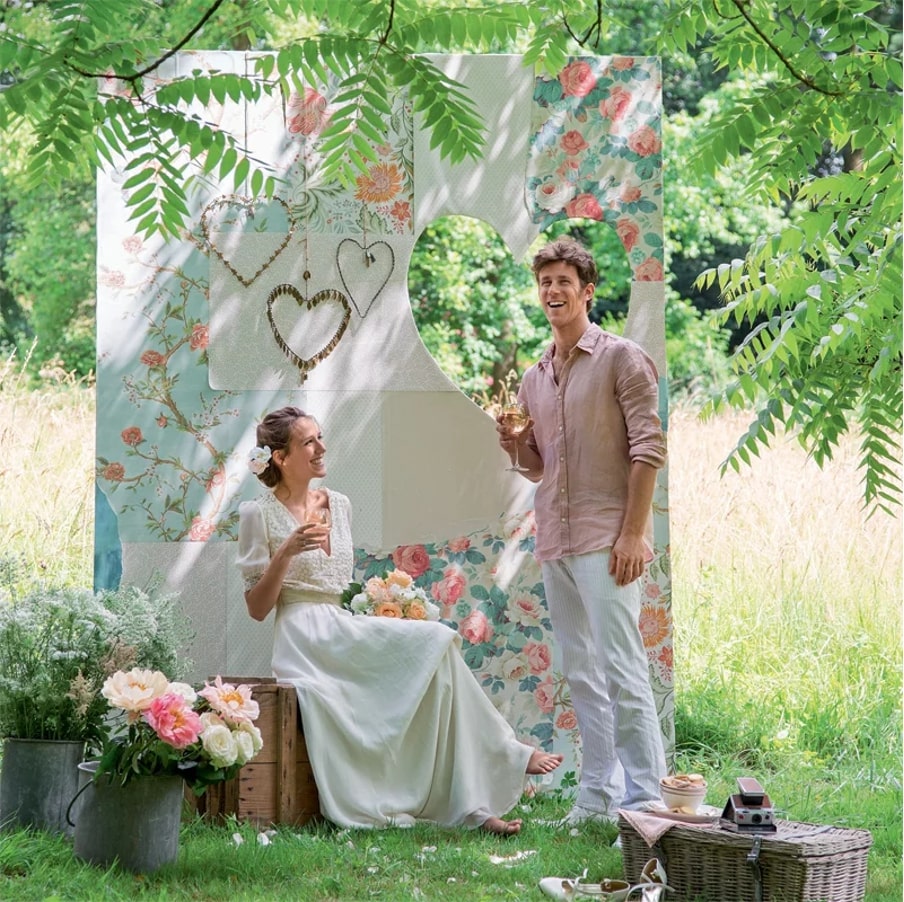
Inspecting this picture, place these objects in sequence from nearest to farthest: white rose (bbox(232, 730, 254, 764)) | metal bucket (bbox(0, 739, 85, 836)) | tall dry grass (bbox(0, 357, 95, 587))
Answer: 1. white rose (bbox(232, 730, 254, 764))
2. metal bucket (bbox(0, 739, 85, 836))
3. tall dry grass (bbox(0, 357, 95, 587))

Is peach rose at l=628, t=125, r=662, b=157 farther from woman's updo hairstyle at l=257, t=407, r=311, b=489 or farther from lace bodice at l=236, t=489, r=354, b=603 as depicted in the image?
lace bodice at l=236, t=489, r=354, b=603

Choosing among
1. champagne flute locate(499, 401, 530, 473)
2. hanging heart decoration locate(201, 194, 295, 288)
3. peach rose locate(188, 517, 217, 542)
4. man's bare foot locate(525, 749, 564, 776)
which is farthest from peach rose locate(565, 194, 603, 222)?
man's bare foot locate(525, 749, 564, 776)

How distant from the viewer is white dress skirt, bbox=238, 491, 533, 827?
4.04m

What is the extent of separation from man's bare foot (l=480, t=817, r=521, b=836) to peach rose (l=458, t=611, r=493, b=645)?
33.6 inches

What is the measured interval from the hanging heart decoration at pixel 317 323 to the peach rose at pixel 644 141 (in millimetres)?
1244

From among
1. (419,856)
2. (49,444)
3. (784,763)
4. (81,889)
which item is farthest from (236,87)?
(49,444)

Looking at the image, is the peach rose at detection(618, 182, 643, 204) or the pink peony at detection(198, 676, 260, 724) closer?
the pink peony at detection(198, 676, 260, 724)

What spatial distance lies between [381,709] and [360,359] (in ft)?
4.40

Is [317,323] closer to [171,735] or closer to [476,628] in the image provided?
[476,628]

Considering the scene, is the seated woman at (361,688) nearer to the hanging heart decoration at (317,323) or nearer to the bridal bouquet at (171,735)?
the hanging heart decoration at (317,323)

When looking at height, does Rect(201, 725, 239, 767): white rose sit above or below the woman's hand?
below

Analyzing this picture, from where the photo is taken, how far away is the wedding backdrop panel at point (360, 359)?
183 inches

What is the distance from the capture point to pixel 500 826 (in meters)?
3.96

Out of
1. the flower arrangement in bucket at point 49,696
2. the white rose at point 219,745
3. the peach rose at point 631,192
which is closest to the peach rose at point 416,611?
the flower arrangement in bucket at point 49,696
